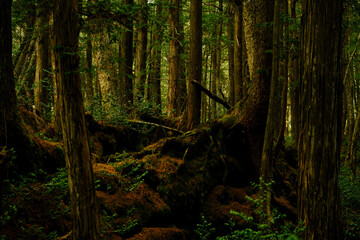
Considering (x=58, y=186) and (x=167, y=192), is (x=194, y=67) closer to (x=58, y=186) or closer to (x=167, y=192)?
(x=167, y=192)

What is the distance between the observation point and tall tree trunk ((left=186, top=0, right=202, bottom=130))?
28.0ft

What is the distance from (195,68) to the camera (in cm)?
867

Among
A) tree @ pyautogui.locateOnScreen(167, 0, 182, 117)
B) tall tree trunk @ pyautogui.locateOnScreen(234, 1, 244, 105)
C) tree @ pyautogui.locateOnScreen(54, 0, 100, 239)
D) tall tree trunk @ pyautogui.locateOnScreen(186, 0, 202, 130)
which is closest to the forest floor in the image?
tree @ pyautogui.locateOnScreen(54, 0, 100, 239)

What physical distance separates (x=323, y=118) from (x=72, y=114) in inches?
136

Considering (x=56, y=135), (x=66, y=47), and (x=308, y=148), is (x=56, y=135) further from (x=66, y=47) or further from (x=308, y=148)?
(x=308, y=148)

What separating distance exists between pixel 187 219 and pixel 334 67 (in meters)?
4.10

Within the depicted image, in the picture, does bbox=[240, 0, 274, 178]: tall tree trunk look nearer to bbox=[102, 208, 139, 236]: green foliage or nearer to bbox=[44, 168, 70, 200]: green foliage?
bbox=[102, 208, 139, 236]: green foliage

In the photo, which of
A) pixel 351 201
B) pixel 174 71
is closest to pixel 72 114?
pixel 174 71

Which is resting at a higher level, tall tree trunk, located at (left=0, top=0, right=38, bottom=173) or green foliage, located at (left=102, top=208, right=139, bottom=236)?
tall tree trunk, located at (left=0, top=0, right=38, bottom=173)

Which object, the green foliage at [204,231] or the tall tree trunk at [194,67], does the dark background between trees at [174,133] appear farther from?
the green foliage at [204,231]

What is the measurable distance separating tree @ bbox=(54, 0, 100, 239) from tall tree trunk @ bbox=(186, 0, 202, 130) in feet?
18.2

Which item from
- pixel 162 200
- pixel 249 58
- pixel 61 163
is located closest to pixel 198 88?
pixel 249 58

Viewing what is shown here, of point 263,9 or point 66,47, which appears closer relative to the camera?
point 66,47

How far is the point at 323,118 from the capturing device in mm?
3730
